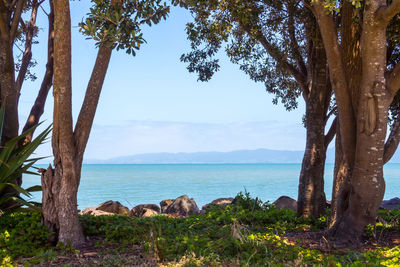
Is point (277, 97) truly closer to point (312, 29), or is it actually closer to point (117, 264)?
point (312, 29)

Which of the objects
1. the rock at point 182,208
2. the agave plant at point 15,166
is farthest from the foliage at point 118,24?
the rock at point 182,208

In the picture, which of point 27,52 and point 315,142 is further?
point 27,52

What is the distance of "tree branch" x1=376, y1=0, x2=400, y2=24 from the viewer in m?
6.15

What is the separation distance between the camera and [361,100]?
22.1 ft

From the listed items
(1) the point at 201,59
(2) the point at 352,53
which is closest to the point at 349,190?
(2) the point at 352,53

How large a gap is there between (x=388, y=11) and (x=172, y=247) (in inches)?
187

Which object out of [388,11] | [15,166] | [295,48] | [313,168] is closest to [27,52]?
[15,166]

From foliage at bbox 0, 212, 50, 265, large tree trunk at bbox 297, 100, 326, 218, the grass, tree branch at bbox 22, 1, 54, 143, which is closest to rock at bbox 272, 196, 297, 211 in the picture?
large tree trunk at bbox 297, 100, 326, 218

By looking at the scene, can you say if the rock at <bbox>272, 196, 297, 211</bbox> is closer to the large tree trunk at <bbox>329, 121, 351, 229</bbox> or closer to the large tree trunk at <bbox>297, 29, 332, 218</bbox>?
the large tree trunk at <bbox>297, 29, 332, 218</bbox>

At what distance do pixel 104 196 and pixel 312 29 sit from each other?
90.4 ft

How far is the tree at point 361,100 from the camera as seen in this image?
21.5ft

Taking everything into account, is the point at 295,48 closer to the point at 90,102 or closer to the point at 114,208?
the point at 90,102

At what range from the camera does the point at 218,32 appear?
9.50m

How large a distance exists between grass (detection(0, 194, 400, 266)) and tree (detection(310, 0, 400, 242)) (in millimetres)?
558
